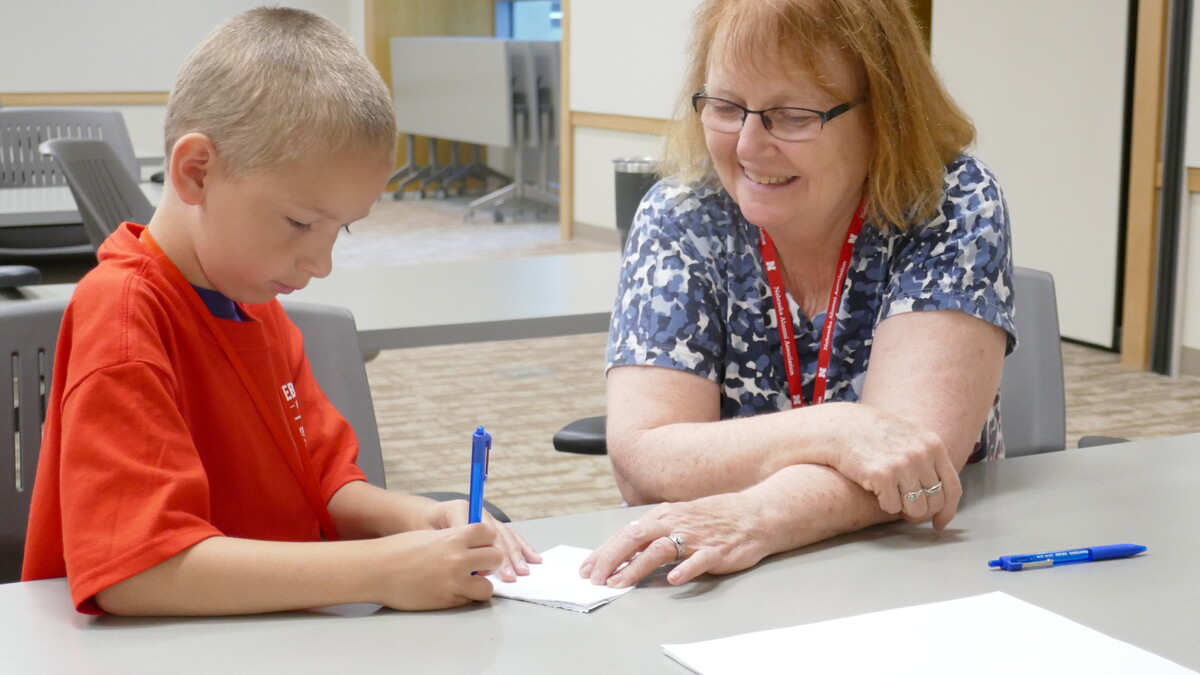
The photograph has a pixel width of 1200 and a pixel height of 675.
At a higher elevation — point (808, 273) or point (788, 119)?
point (788, 119)

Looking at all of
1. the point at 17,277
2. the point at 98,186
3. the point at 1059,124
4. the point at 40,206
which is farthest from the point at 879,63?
the point at 1059,124

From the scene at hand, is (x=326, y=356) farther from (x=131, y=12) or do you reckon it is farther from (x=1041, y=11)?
(x=131, y=12)

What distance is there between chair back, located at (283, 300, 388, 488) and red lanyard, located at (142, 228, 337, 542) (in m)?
0.35

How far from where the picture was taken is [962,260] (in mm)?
1380

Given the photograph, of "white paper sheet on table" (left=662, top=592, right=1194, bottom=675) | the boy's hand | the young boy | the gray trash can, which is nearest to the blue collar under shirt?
the young boy

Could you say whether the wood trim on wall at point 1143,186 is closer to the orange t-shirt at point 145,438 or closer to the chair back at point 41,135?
the chair back at point 41,135

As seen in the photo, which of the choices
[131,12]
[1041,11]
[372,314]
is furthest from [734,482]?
[131,12]

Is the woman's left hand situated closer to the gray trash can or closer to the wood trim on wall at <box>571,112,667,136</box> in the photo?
the gray trash can

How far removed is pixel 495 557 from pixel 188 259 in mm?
367

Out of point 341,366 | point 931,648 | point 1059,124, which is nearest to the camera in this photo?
point 931,648

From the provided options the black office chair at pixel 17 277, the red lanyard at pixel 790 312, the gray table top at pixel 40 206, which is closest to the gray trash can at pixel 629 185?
the red lanyard at pixel 790 312

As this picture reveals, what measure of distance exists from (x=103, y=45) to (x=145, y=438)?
997cm

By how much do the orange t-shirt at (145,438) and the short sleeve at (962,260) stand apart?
66cm

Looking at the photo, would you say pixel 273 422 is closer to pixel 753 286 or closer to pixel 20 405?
pixel 20 405
